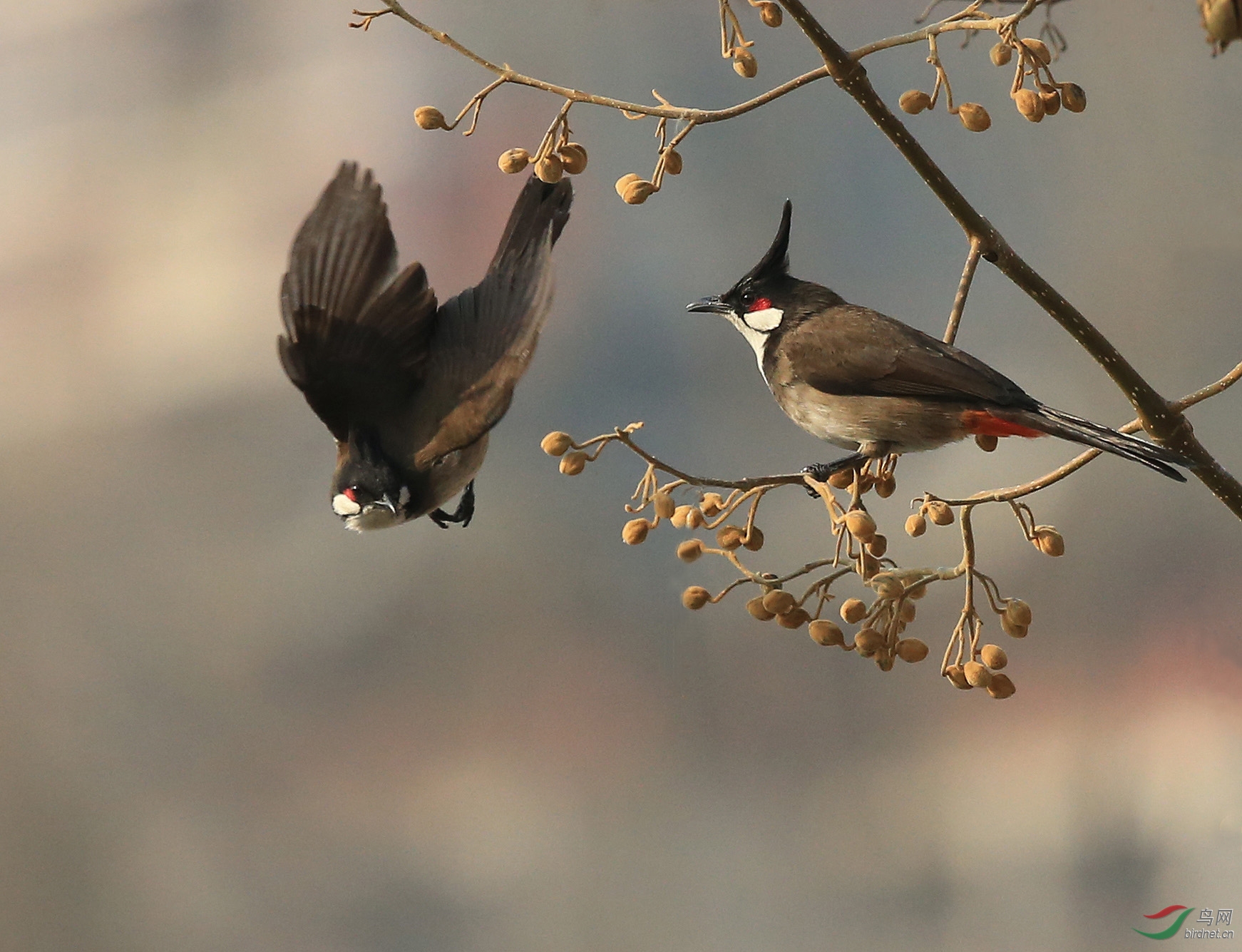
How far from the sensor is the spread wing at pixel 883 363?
76 cm

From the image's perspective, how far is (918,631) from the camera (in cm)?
233

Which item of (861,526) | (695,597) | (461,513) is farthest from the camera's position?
(461,513)

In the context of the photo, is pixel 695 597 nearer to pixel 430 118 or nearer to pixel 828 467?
pixel 828 467

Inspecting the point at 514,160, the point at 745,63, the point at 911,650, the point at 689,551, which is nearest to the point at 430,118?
the point at 514,160

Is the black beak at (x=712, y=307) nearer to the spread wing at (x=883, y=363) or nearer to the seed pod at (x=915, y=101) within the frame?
→ the spread wing at (x=883, y=363)

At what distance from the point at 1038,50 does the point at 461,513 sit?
18.4 inches

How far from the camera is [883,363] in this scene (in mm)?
806

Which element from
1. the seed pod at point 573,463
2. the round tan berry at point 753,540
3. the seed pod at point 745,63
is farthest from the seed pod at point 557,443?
the seed pod at point 745,63

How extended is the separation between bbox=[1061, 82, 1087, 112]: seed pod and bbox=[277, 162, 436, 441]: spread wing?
1.16 ft

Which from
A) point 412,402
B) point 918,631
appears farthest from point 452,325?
point 918,631

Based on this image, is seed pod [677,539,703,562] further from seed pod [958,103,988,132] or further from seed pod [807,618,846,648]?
seed pod [958,103,988,132]

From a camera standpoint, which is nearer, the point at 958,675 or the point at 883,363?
the point at 958,675

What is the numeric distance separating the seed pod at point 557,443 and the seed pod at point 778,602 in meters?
0.14

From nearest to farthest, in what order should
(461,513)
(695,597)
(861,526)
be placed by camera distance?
(861,526) < (695,597) < (461,513)
